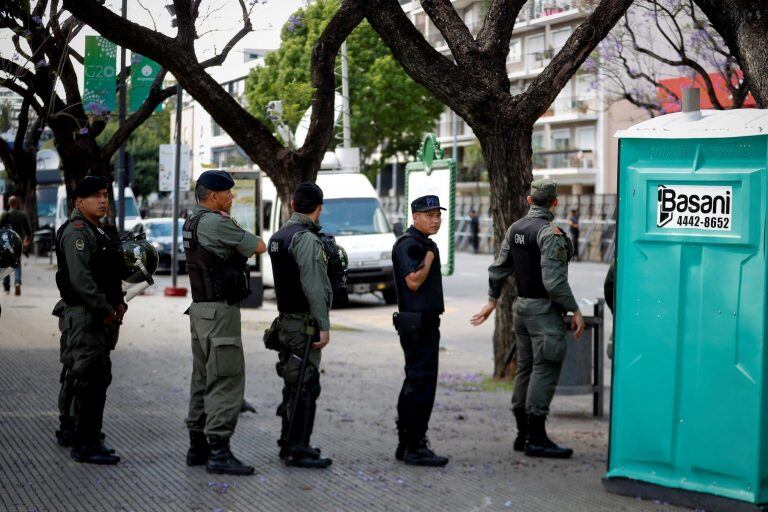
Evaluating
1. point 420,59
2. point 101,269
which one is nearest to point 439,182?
point 420,59

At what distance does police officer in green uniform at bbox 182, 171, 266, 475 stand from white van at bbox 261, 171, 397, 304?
13565mm

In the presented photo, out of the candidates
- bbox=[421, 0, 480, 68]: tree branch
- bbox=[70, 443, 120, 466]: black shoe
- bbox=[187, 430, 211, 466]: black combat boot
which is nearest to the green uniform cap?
bbox=[421, 0, 480, 68]: tree branch

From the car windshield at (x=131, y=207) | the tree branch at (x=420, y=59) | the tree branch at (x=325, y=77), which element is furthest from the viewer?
the car windshield at (x=131, y=207)

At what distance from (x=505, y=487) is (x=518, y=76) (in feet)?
204

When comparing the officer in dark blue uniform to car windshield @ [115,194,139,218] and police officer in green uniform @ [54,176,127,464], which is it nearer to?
police officer in green uniform @ [54,176,127,464]

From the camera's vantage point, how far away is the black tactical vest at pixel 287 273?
7633 millimetres

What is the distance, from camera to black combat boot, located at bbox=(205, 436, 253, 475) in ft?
24.2

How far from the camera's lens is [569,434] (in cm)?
925

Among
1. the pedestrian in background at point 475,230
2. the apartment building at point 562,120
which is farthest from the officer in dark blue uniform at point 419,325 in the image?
the apartment building at point 562,120

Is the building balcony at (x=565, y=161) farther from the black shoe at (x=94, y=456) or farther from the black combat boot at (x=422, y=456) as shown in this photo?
the black shoe at (x=94, y=456)

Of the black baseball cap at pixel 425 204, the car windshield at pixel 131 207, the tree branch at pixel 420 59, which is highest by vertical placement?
the tree branch at pixel 420 59


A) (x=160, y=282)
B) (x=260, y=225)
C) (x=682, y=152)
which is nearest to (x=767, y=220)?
(x=682, y=152)

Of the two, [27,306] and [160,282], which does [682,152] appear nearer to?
[27,306]

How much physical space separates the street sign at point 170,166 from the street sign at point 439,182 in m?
10.9
